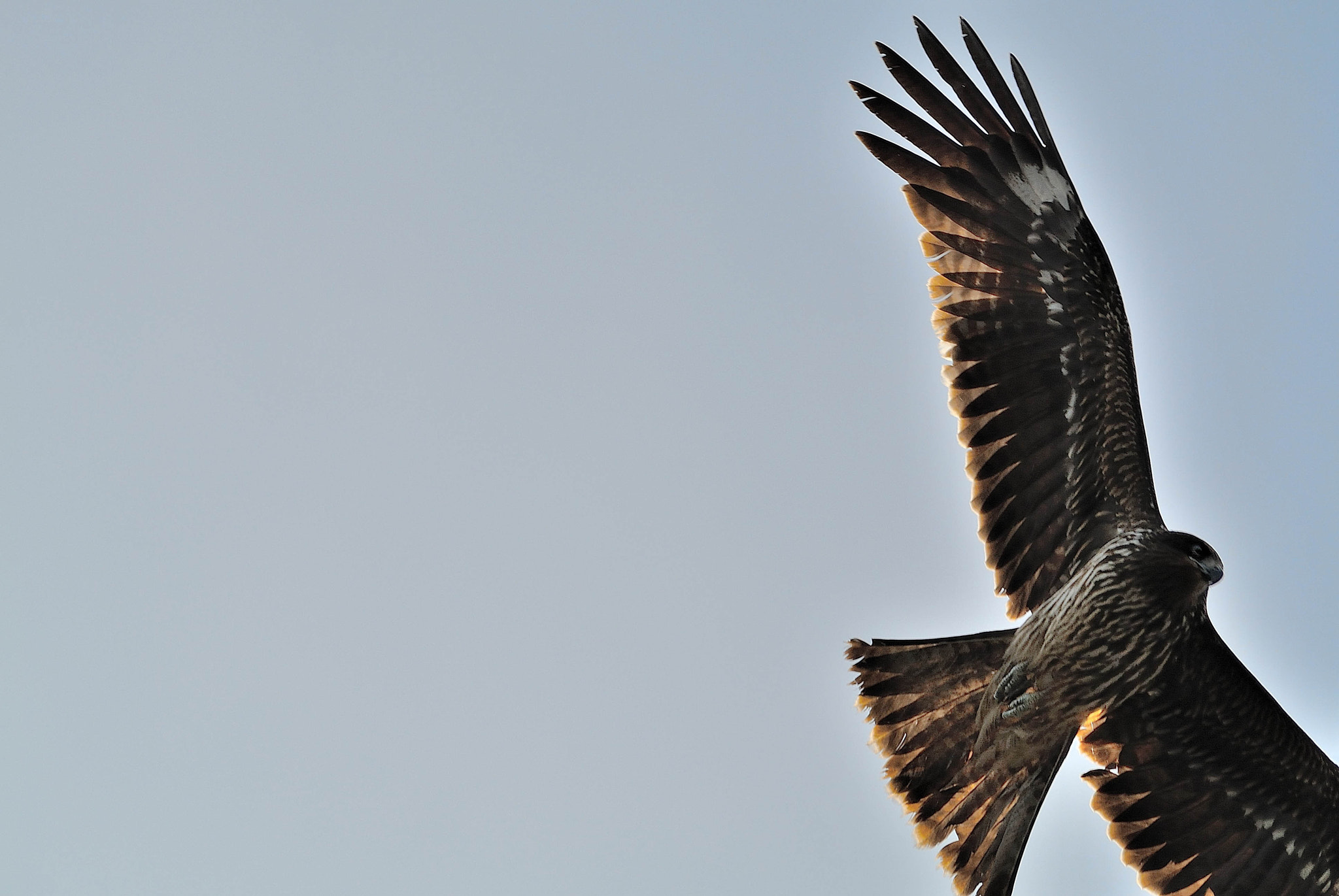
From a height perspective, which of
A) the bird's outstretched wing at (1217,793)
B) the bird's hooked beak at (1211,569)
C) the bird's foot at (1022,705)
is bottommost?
the bird's outstretched wing at (1217,793)

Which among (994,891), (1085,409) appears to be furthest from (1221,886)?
(1085,409)

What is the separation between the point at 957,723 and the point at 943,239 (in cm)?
285

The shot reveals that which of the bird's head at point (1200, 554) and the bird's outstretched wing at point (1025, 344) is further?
the bird's outstretched wing at point (1025, 344)

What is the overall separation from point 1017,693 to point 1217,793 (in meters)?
1.67

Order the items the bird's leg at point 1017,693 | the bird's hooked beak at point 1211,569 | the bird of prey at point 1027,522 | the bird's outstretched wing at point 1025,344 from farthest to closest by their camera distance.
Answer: the bird's outstretched wing at point 1025,344
the bird of prey at point 1027,522
the bird's leg at point 1017,693
the bird's hooked beak at point 1211,569

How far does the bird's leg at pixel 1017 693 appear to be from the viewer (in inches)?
291

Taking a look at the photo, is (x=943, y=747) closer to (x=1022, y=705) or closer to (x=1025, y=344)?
(x=1022, y=705)

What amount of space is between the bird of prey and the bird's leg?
2.5 inches

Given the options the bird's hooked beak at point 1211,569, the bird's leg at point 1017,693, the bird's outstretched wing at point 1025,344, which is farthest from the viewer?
the bird's outstretched wing at point 1025,344

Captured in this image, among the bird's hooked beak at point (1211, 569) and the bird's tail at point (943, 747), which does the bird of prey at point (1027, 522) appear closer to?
the bird's tail at point (943, 747)

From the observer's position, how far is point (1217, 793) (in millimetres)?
8008

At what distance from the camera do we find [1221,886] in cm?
805

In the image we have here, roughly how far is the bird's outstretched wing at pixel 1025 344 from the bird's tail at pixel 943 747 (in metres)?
0.56

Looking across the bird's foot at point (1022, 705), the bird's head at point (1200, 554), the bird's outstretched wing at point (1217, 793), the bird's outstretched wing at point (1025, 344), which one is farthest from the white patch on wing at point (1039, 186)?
the bird's outstretched wing at point (1217, 793)
